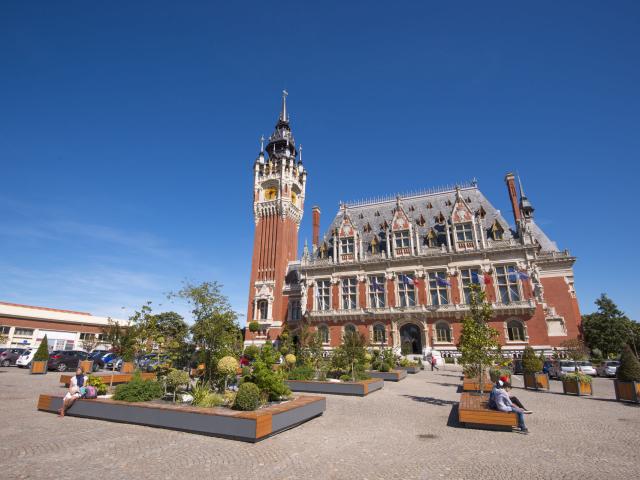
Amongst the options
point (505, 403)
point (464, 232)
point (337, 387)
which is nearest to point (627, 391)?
point (505, 403)

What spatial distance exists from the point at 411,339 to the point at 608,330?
3283 cm

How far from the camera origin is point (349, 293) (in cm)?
4197

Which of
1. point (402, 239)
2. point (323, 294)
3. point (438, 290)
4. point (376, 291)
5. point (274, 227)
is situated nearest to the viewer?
point (438, 290)

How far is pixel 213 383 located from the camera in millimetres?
14156

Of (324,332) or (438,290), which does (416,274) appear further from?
(324,332)

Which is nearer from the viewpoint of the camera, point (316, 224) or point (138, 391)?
point (138, 391)

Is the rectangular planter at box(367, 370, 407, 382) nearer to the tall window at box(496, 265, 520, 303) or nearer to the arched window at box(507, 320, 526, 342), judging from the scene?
the arched window at box(507, 320, 526, 342)

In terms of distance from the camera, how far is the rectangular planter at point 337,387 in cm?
1700

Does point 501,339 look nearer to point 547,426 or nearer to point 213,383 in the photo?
point 547,426

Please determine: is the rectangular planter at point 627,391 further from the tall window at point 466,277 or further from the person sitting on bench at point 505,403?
the tall window at point 466,277

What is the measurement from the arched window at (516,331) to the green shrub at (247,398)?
1262 inches

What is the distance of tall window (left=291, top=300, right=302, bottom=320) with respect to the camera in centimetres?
4566

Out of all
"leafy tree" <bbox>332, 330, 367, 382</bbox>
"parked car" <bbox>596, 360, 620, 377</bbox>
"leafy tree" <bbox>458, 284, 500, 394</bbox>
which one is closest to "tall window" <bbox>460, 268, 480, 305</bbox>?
"parked car" <bbox>596, 360, 620, 377</bbox>

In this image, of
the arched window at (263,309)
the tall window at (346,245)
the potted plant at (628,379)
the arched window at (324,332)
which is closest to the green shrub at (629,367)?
the potted plant at (628,379)
